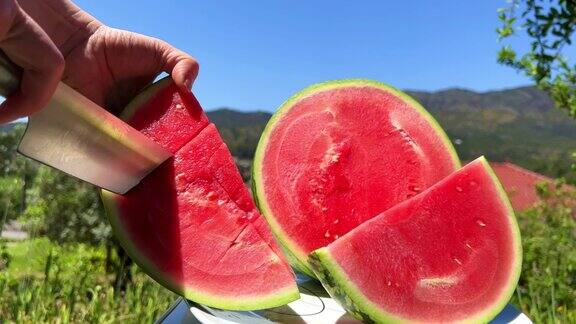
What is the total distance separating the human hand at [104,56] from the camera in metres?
1.51

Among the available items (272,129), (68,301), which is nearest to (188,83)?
(272,129)

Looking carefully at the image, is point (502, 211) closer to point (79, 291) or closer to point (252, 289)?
point (252, 289)

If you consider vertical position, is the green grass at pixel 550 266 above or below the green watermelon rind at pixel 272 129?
below

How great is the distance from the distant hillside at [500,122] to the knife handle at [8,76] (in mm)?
43027

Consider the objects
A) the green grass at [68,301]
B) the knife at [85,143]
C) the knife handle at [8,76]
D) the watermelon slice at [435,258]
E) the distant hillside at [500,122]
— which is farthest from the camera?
the distant hillside at [500,122]

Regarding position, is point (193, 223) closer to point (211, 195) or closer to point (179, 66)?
point (211, 195)

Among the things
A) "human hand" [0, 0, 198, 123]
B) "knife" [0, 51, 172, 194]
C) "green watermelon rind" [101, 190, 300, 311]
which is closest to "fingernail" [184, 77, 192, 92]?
"human hand" [0, 0, 198, 123]

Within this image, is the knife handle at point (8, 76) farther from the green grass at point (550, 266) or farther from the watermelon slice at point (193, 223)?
the green grass at point (550, 266)

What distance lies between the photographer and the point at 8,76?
3.00 ft

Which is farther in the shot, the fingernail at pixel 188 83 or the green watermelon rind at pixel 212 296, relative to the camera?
the fingernail at pixel 188 83

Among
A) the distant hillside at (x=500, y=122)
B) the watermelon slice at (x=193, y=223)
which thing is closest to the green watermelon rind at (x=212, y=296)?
the watermelon slice at (x=193, y=223)

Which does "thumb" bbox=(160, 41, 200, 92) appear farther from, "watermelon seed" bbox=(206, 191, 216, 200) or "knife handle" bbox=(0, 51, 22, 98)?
"knife handle" bbox=(0, 51, 22, 98)

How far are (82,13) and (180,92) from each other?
58 centimetres

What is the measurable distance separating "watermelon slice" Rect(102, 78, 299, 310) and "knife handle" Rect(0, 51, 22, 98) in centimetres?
39
